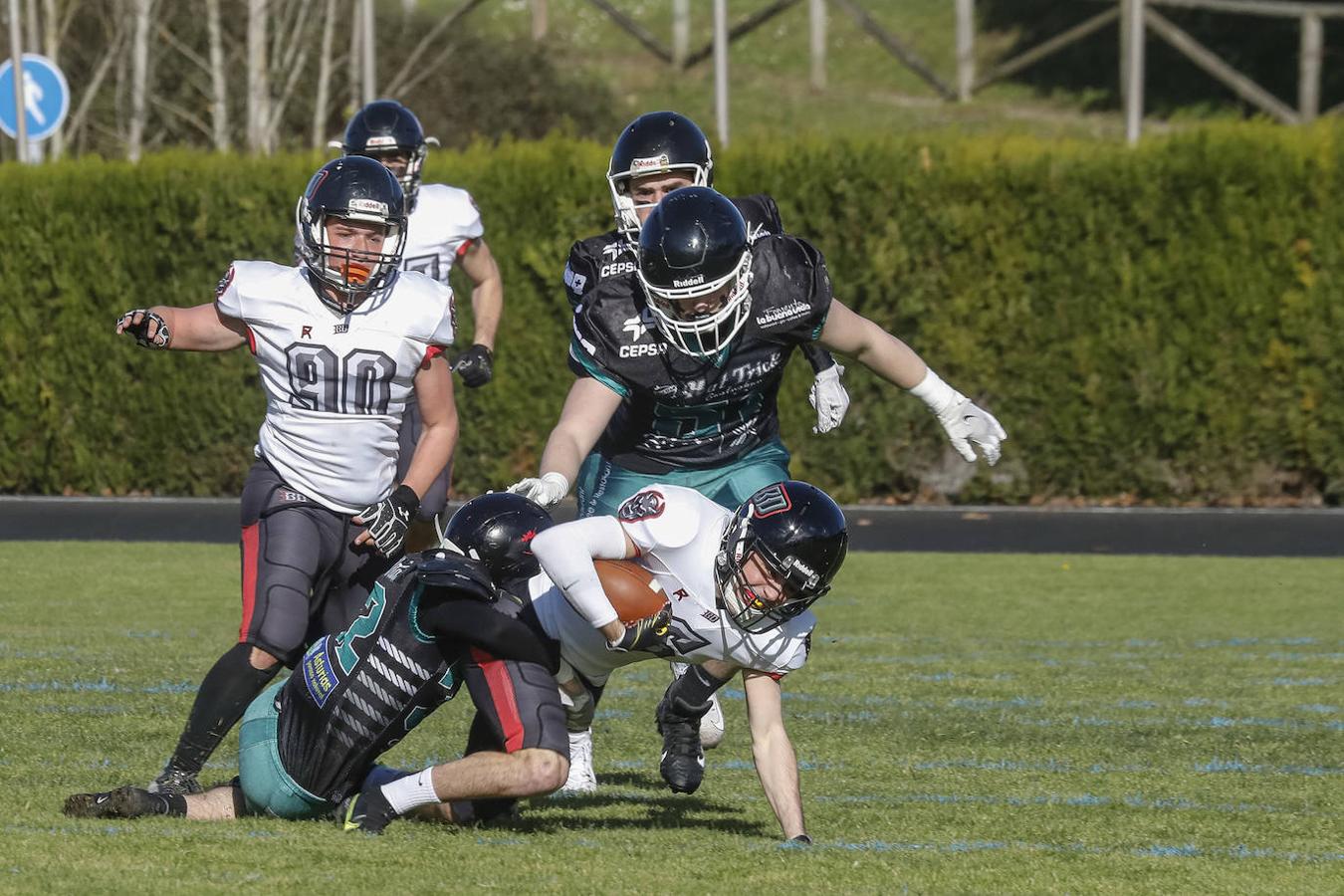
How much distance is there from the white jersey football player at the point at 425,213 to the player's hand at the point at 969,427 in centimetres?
219

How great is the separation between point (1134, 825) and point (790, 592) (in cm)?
128

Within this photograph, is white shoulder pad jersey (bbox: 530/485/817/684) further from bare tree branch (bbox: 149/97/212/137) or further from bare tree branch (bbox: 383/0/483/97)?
bare tree branch (bbox: 383/0/483/97)

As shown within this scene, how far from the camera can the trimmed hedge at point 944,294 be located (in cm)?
1369

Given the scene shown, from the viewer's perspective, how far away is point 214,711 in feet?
17.2

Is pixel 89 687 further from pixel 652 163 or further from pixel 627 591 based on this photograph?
pixel 627 591

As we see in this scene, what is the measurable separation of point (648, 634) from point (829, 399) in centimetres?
205

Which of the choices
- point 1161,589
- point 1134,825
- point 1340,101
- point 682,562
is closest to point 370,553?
point 682,562

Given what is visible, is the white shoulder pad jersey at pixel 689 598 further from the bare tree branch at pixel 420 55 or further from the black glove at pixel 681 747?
the bare tree branch at pixel 420 55

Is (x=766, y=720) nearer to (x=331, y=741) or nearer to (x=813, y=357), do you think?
(x=331, y=741)

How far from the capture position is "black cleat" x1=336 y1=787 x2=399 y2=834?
192 inches

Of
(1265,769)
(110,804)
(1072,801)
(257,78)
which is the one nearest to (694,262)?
(1072,801)

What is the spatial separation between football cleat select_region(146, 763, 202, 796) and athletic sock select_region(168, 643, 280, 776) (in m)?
0.01

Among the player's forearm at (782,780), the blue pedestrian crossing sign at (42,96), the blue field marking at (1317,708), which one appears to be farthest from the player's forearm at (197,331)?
the blue pedestrian crossing sign at (42,96)

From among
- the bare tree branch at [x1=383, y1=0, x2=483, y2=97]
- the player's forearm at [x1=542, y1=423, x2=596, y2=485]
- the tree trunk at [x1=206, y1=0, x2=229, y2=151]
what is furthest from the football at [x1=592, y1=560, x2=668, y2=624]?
the bare tree branch at [x1=383, y1=0, x2=483, y2=97]
